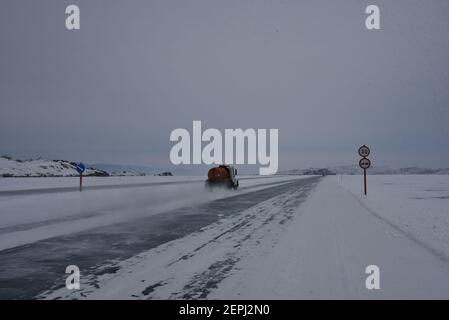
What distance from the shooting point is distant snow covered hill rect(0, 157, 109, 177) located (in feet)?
206

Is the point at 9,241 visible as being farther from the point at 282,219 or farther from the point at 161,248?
the point at 282,219

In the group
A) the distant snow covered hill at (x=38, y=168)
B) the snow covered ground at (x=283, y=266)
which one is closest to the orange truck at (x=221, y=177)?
the snow covered ground at (x=283, y=266)

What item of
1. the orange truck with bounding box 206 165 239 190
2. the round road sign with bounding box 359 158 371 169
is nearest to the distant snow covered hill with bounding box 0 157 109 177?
the orange truck with bounding box 206 165 239 190

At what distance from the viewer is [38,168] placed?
2783 inches

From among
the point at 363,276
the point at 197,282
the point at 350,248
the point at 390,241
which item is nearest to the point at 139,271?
the point at 197,282

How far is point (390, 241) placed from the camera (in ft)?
28.0

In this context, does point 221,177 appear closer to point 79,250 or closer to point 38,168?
point 79,250

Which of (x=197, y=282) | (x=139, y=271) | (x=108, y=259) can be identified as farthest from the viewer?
(x=108, y=259)

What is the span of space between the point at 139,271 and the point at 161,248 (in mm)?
1795

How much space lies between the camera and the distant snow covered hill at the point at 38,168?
2466 inches

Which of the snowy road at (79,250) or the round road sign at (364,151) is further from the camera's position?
→ the round road sign at (364,151)

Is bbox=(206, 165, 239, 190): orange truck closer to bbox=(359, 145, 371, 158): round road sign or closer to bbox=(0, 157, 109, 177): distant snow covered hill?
bbox=(359, 145, 371, 158): round road sign

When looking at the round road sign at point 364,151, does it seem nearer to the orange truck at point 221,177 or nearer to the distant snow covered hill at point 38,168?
the orange truck at point 221,177

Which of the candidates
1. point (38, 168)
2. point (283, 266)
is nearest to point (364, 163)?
point (283, 266)
